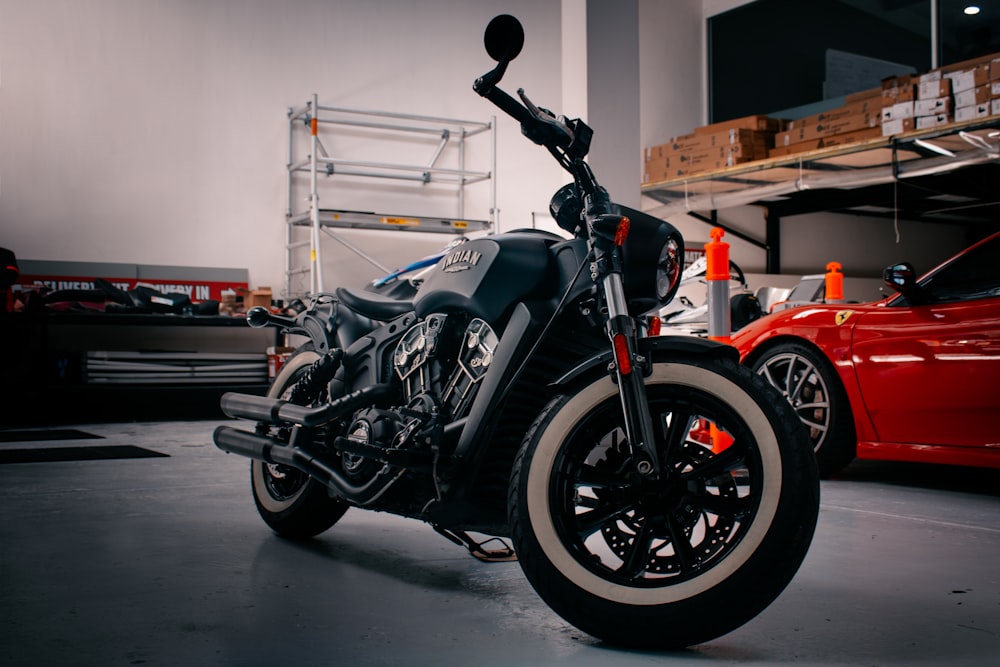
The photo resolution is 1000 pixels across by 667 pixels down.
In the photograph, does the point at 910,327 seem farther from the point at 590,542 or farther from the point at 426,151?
the point at 426,151

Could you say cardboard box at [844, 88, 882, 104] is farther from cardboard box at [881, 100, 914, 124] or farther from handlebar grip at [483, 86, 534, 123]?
handlebar grip at [483, 86, 534, 123]

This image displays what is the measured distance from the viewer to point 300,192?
9.12 m

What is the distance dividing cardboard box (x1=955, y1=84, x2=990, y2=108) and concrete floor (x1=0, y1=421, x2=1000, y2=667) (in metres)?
5.27

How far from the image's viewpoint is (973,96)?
7840 mm

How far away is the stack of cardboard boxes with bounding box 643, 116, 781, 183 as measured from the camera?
33.0 ft

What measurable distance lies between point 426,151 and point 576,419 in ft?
27.1

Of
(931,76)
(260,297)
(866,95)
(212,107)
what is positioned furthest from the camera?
(866,95)

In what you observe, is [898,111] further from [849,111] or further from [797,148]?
[797,148]

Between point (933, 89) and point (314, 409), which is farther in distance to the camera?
point (933, 89)

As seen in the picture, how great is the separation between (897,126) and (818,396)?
17.2 ft

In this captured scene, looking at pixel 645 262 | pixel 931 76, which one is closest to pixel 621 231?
pixel 645 262

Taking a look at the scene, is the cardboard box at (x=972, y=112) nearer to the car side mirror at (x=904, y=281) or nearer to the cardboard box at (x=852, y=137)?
the cardboard box at (x=852, y=137)

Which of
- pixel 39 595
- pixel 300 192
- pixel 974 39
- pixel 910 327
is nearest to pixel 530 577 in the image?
pixel 39 595

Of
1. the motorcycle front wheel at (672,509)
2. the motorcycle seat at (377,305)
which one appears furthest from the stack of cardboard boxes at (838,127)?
the motorcycle front wheel at (672,509)
